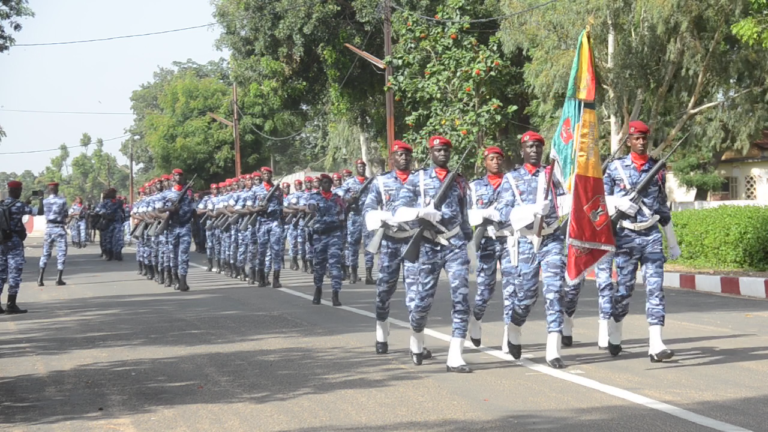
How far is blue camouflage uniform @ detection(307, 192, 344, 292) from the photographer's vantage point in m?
15.0

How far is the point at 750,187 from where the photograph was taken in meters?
42.2

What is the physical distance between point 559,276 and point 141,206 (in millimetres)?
15332

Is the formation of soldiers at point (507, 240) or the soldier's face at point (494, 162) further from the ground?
the soldier's face at point (494, 162)

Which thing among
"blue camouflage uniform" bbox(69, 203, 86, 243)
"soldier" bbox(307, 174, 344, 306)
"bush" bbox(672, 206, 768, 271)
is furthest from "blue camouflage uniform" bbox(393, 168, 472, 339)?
"blue camouflage uniform" bbox(69, 203, 86, 243)

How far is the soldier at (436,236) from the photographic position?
880 centimetres

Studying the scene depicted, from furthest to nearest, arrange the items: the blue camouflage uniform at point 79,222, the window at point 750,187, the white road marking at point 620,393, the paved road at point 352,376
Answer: the window at point 750,187
the blue camouflage uniform at point 79,222
the paved road at point 352,376
the white road marking at point 620,393

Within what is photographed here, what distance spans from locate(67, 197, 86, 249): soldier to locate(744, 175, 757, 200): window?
26.9m

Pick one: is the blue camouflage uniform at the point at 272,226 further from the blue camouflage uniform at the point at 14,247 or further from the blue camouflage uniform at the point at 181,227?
the blue camouflage uniform at the point at 14,247

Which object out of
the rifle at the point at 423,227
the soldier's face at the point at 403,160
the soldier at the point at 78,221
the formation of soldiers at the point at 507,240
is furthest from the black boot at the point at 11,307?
the soldier at the point at 78,221

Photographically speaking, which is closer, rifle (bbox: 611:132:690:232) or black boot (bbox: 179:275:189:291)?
rifle (bbox: 611:132:690:232)

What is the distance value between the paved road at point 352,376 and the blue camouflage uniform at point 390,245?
62 centimetres

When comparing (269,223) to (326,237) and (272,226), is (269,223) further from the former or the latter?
(326,237)

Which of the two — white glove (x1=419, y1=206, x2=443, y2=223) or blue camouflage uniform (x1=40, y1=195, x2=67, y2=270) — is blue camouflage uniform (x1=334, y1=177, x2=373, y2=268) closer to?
blue camouflage uniform (x1=40, y1=195, x2=67, y2=270)

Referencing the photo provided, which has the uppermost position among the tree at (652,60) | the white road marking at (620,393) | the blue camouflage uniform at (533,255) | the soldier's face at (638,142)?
the tree at (652,60)
